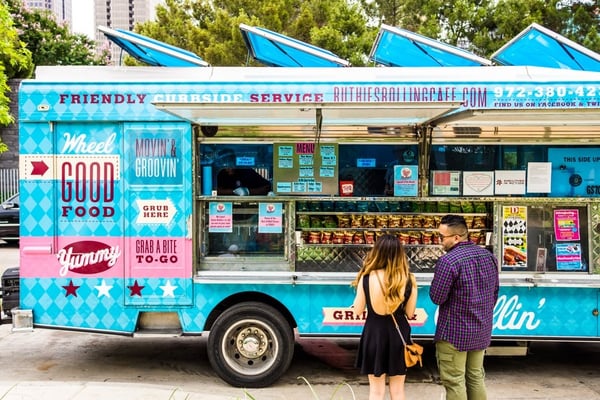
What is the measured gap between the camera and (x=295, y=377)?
649 centimetres

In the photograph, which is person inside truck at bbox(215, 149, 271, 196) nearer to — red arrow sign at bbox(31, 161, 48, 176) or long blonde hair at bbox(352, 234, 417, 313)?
red arrow sign at bbox(31, 161, 48, 176)

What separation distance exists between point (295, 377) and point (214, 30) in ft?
54.7

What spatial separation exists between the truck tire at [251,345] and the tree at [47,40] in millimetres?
32810

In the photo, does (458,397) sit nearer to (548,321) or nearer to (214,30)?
(548,321)

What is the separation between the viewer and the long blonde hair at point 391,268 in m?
4.57

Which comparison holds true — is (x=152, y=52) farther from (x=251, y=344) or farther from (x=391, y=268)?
(x=391, y=268)

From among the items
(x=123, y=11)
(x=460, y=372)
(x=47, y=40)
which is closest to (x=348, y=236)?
(x=460, y=372)

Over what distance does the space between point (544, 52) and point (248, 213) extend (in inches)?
175

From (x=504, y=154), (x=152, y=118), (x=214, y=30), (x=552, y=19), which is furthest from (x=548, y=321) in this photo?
(x=214, y=30)

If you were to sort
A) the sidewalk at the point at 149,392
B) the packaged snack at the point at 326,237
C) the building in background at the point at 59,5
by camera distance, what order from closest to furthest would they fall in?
the sidewalk at the point at 149,392 → the packaged snack at the point at 326,237 → the building in background at the point at 59,5

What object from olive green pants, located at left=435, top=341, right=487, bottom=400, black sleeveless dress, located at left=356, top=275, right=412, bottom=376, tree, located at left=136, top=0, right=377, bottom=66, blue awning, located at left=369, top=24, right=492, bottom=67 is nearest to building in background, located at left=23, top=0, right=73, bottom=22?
tree, located at left=136, top=0, right=377, bottom=66

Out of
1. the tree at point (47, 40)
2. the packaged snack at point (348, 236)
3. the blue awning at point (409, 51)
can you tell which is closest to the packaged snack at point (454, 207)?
the packaged snack at point (348, 236)

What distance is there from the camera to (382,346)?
465 cm

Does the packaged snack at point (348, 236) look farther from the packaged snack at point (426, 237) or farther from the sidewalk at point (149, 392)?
the sidewalk at point (149, 392)
